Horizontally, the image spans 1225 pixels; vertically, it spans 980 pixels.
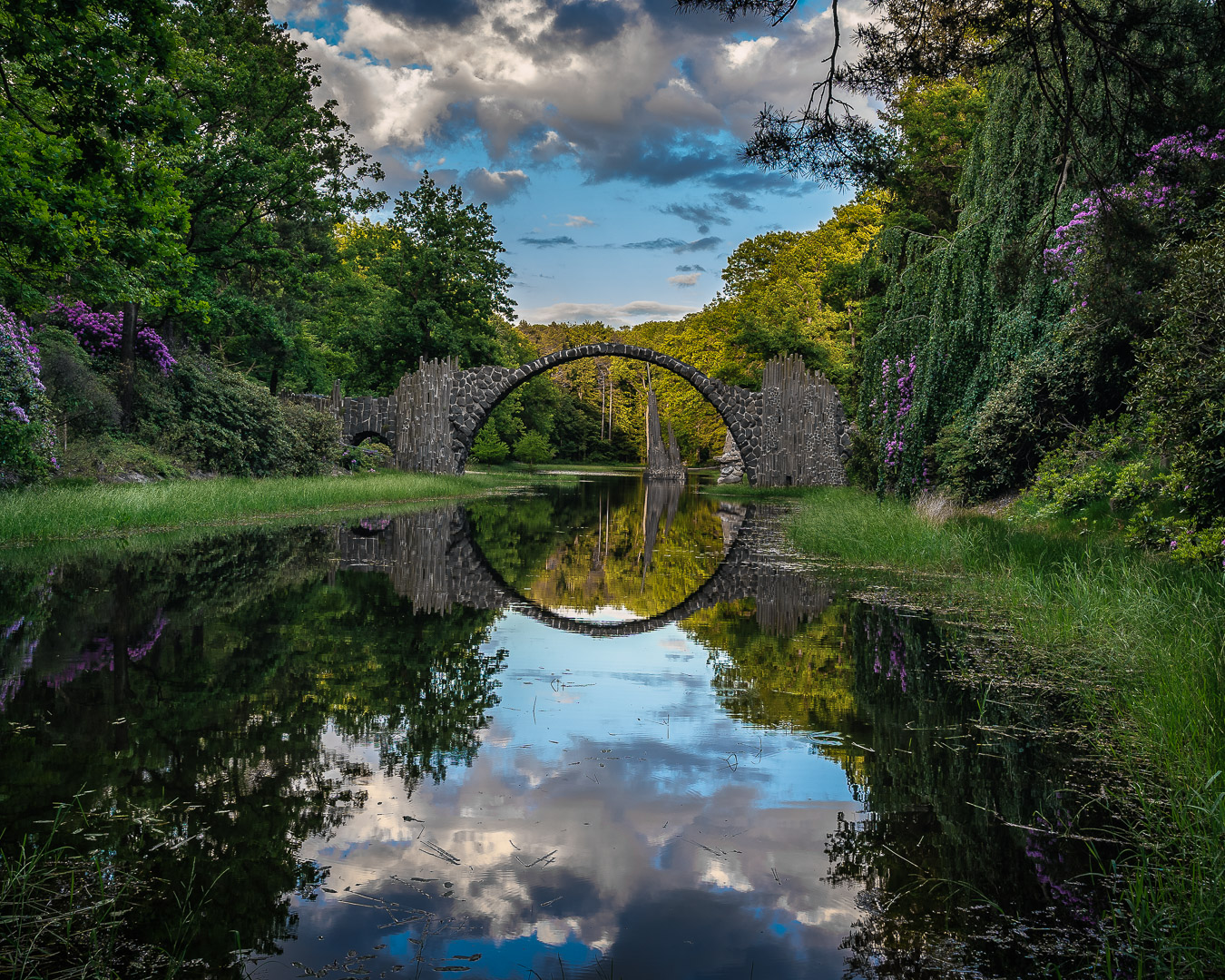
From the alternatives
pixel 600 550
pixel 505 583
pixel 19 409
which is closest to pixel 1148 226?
pixel 505 583

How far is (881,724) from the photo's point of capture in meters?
4.45

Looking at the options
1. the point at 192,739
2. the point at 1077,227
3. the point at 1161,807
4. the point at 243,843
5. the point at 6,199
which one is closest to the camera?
A: the point at 243,843

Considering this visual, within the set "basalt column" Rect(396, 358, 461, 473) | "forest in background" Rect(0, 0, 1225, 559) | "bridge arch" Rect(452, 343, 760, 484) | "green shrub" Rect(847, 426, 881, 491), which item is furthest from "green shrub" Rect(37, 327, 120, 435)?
"green shrub" Rect(847, 426, 881, 491)

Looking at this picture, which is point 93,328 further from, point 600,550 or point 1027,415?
point 1027,415

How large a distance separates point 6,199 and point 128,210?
128 cm

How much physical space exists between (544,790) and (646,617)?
4498mm

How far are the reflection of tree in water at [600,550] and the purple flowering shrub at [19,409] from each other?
714 centimetres

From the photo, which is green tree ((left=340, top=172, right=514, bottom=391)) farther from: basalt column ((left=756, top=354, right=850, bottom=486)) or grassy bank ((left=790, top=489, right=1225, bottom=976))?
grassy bank ((left=790, top=489, right=1225, bottom=976))

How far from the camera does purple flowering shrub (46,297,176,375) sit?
18406mm

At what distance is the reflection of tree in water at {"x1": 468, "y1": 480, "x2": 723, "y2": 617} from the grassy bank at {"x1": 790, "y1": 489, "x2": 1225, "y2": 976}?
2.62 metres

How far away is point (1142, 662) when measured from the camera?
478cm

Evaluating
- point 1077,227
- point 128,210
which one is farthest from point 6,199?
point 1077,227

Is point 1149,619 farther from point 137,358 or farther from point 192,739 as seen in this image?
point 137,358

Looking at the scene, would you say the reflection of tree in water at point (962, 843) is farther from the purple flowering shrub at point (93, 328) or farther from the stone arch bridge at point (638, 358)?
the stone arch bridge at point (638, 358)
